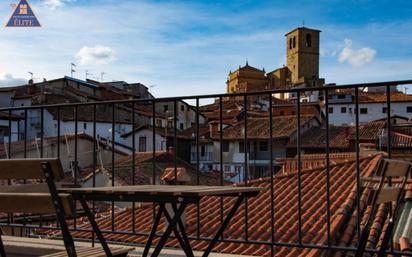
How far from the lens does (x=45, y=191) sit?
3.10m

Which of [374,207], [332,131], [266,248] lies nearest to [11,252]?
[374,207]

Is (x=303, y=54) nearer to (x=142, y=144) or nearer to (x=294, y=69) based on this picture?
(x=294, y=69)

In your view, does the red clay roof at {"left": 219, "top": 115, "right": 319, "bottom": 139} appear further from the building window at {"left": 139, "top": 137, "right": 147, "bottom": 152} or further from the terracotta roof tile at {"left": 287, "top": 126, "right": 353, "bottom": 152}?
the building window at {"left": 139, "top": 137, "right": 147, "bottom": 152}

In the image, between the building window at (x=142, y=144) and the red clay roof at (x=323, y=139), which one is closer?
the red clay roof at (x=323, y=139)

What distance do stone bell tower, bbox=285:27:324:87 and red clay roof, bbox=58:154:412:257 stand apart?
111 meters

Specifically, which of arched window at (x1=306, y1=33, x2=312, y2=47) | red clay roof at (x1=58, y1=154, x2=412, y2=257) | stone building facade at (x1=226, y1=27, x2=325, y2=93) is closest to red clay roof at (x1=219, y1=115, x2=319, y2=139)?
red clay roof at (x1=58, y1=154, x2=412, y2=257)

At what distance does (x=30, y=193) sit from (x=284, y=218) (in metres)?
6.92

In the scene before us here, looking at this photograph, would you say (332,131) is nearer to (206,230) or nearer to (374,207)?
(206,230)

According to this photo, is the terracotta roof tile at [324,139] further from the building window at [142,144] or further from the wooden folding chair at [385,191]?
the wooden folding chair at [385,191]

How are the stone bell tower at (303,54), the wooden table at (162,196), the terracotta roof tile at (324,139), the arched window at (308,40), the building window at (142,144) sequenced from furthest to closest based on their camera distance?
Answer: the arched window at (308,40) → the stone bell tower at (303,54) → the building window at (142,144) → the terracotta roof tile at (324,139) → the wooden table at (162,196)

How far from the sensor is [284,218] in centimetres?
942

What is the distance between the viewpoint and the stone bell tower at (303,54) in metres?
126

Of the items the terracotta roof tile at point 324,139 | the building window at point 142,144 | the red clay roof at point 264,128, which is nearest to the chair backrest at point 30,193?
the terracotta roof tile at point 324,139

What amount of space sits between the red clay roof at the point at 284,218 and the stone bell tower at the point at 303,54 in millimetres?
111298
